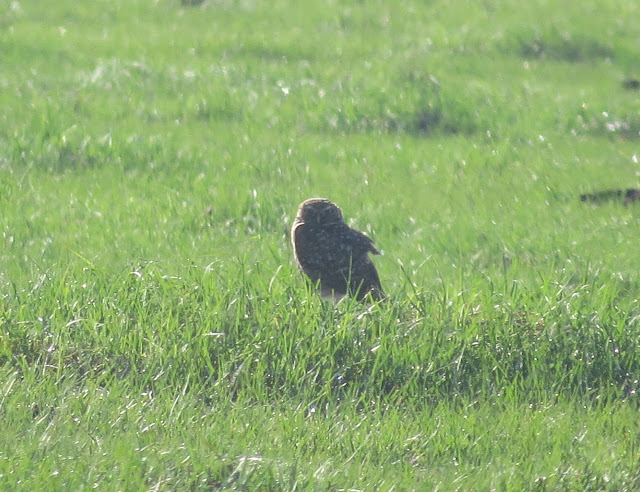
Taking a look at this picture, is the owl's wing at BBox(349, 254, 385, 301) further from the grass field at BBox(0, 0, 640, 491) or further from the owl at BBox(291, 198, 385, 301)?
the grass field at BBox(0, 0, 640, 491)

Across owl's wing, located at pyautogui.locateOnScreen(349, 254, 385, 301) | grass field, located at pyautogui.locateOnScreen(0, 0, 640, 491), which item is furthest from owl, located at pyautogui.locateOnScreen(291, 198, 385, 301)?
grass field, located at pyautogui.locateOnScreen(0, 0, 640, 491)

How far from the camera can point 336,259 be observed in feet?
18.4

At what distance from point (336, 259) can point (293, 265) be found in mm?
633

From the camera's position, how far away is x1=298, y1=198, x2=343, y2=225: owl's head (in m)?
5.78

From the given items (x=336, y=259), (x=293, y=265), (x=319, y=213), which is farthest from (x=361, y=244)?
(x=293, y=265)

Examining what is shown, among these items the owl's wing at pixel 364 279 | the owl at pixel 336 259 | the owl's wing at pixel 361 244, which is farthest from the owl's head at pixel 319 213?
the owl's wing at pixel 364 279

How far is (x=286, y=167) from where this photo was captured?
8.28 metres

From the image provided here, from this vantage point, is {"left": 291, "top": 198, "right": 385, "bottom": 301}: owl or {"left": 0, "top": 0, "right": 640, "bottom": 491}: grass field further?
{"left": 291, "top": 198, "right": 385, "bottom": 301}: owl

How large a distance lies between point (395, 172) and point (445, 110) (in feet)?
5.28

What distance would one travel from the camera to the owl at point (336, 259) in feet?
18.4

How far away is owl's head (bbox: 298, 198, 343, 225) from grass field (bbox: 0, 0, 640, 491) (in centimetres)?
33

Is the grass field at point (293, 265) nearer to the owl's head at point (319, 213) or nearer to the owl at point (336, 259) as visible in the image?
the owl at point (336, 259)

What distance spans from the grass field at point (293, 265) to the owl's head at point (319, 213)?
333 mm

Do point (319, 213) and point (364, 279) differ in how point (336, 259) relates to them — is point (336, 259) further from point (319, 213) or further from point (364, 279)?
point (319, 213)
